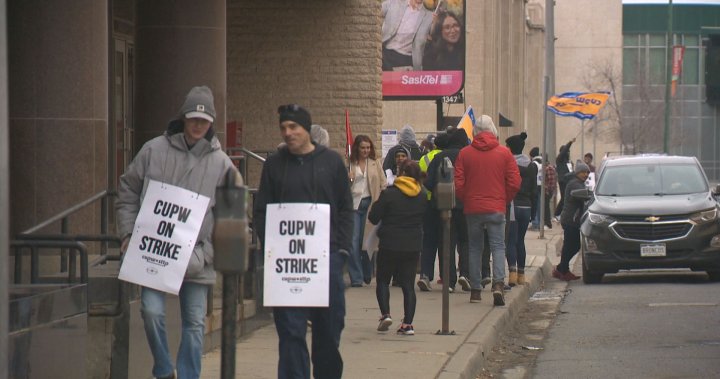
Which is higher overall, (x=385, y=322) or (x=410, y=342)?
(x=385, y=322)

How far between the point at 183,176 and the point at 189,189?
8 cm

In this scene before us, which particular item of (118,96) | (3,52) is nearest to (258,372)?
(3,52)

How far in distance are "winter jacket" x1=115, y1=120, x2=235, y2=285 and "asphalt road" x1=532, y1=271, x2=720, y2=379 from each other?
3.69m

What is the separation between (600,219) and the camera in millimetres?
18453

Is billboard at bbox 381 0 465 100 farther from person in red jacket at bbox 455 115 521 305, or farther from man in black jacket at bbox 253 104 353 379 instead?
man in black jacket at bbox 253 104 353 379

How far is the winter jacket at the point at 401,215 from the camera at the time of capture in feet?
39.4

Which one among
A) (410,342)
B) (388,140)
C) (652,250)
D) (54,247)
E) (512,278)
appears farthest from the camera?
(388,140)

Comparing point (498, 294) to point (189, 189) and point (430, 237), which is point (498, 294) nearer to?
point (430, 237)

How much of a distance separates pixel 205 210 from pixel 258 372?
Answer: 2344mm

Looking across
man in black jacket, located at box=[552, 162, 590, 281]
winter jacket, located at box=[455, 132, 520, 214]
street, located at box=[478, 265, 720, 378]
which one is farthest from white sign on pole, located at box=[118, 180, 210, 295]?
man in black jacket, located at box=[552, 162, 590, 281]

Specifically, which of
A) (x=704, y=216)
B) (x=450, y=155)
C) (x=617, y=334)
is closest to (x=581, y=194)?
(x=704, y=216)

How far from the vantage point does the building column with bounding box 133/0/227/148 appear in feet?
47.3

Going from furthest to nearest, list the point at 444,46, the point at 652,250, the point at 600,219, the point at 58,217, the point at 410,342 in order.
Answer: the point at 444,46, the point at 600,219, the point at 652,250, the point at 410,342, the point at 58,217

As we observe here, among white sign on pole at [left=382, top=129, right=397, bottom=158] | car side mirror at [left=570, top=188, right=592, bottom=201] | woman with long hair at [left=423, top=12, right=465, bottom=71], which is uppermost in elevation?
woman with long hair at [left=423, top=12, right=465, bottom=71]
